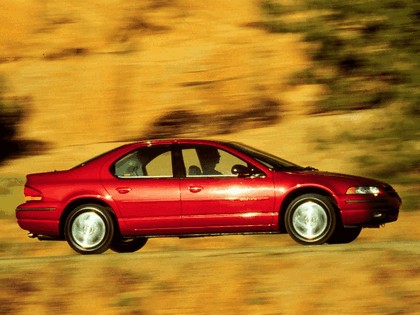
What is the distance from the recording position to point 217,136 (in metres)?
22.5

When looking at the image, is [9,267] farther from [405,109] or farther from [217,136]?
[217,136]

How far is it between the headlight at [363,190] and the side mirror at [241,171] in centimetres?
A: 116

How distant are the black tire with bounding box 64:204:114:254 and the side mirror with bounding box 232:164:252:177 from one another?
156cm

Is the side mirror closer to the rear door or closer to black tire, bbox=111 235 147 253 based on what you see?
the rear door

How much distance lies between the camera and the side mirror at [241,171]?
39.5 feet

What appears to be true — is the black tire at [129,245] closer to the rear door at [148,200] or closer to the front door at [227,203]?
the rear door at [148,200]

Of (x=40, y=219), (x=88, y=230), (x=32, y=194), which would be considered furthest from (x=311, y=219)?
(x=32, y=194)

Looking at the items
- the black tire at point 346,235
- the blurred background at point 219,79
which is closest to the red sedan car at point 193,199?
the black tire at point 346,235

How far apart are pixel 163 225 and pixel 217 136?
10.4 meters

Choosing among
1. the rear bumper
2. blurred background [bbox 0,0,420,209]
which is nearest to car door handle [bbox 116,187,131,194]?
the rear bumper

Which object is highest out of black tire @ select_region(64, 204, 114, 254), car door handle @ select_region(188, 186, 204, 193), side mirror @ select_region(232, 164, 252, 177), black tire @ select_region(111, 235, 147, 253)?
side mirror @ select_region(232, 164, 252, 177)

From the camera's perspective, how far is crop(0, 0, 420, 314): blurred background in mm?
17453

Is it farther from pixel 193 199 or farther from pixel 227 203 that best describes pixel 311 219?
pixel 193 199

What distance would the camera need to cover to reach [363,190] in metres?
12.1
